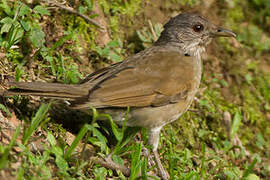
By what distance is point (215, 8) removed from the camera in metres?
8.21

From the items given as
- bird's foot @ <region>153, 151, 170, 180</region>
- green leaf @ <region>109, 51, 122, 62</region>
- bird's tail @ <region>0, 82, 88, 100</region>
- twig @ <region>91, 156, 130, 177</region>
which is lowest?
bird's foot @ <region>153, 151, 170, 180</region>

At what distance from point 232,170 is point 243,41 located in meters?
3.54

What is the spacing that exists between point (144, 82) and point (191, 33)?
1437 mm

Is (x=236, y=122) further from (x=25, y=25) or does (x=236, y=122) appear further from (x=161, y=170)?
(x=25, y=25)

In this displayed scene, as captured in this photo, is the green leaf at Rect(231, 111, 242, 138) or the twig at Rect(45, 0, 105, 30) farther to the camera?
the green leaf at Rect(231, 111, 242, 138)

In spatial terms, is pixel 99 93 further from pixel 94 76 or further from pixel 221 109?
pixel 221 109

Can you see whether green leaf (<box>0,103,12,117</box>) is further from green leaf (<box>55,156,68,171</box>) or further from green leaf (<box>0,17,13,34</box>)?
green leaf (<box>0,17,13,34</box>)

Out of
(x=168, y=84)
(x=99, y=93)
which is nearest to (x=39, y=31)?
(x=99, y=93)

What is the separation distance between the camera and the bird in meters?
4.41

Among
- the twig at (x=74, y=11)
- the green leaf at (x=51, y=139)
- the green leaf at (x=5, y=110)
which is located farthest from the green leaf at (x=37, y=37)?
the green leaf at (x=51, y=139)

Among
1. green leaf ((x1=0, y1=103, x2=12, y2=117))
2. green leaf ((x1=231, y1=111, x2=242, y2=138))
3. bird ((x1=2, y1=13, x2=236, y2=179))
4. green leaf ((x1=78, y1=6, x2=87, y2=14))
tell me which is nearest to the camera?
green leaf ((x1=0, y1=103, x2=12, y2=117))

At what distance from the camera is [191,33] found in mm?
5938

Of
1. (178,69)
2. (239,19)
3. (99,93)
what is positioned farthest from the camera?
(239,19)

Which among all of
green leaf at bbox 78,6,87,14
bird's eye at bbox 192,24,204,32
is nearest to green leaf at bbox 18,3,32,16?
green leaf at bbox 78,6,87,14
